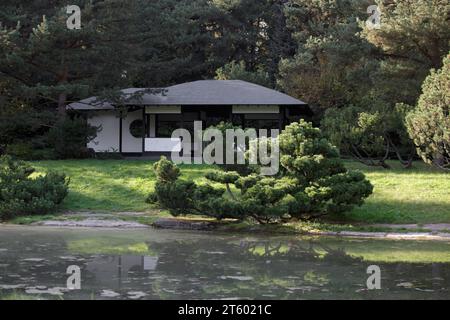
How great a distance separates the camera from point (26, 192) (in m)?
22.7

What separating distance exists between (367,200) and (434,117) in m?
3.40

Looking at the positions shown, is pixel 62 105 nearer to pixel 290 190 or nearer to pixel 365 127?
pixel 365 127

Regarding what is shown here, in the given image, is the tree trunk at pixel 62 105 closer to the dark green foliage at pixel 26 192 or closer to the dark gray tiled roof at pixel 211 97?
the dark gray tiled roof at pixel 211 97

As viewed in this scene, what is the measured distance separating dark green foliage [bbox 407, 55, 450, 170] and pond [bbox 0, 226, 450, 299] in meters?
5.24

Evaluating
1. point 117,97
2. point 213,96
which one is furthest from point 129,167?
point 213,96

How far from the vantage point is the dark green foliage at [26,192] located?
22.2m

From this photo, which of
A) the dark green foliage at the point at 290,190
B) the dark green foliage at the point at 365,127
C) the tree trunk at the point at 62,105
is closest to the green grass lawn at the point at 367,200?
the dark green foliage at the point at 365,127

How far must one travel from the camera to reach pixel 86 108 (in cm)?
3656

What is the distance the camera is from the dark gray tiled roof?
114ft

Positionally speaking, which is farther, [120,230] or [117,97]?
[117,97]

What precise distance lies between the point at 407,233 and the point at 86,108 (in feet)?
70.9

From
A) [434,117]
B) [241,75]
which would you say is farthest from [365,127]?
[241,75]

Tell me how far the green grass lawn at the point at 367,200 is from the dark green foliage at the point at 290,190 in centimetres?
145
